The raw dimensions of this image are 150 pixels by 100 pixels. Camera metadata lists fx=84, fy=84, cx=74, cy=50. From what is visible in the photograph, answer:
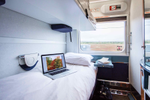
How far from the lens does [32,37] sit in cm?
137

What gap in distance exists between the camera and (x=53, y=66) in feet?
4.54

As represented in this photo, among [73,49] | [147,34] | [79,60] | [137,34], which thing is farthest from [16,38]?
[137,34]

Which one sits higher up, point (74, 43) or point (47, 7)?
point (47, 7)

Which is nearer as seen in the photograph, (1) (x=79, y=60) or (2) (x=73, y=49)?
(1) (x=79, y=60)

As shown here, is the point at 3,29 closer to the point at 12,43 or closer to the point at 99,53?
the point at 12,43

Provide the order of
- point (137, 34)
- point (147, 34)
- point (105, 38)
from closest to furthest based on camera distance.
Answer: point (147, 34), point (137, 34), point (105, 38)

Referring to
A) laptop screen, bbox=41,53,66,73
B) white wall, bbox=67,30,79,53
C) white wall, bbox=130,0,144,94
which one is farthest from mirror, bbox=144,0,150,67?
white wall, bbox=67,30,79,53

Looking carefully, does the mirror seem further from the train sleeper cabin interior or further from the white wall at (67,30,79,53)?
the white wall at (67,30,79,53)

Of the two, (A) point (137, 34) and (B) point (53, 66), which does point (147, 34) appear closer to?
(A) point (137, 34)

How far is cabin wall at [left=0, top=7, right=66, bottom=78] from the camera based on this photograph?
3.22ft

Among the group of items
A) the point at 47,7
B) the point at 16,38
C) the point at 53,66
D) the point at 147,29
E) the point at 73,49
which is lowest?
the point at 53,66

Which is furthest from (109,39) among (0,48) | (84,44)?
(0,48)

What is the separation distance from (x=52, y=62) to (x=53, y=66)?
7 centimetres

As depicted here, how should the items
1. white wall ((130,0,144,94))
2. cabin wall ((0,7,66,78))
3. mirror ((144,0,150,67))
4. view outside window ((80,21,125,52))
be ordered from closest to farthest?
cabin wall ((0,7,66,78))
mirror ((144,0,150,67))
white wall ((130,0,144,94))
view outside window ((80,21,125,52))
